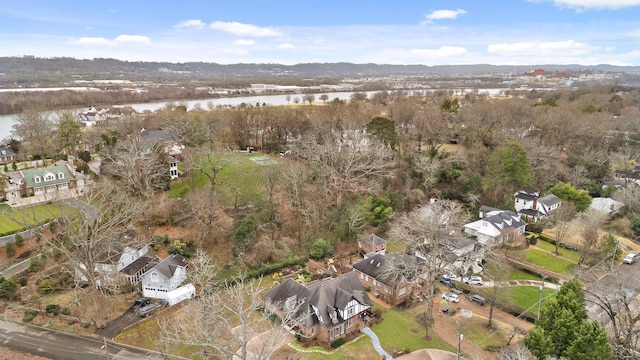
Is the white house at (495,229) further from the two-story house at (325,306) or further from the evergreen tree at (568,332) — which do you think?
the two-story house at (325,306)

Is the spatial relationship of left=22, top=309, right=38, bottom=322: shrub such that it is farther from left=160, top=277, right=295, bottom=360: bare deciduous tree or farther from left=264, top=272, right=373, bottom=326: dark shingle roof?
left=264, top=272, right=373, bottom=326: dark shingle roof

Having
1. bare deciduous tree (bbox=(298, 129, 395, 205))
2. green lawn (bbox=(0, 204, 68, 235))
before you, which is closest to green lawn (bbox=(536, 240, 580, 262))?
bare deciduous tree (bbox=(298, 129, 395, 205))

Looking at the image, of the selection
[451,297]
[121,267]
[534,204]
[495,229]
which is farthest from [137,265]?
[534,204]

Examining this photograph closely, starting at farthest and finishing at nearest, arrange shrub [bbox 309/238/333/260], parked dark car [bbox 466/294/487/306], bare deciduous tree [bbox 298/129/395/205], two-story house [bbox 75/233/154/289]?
bare deciduous tree [bbox 298/129/395/205] < shrub [bbox 309/238/333/260] < two-story house [bbox 75/233/154/289] < parked dark car [bbox 466/294/487/306]

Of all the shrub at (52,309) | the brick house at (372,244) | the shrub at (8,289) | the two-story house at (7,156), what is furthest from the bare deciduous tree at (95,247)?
the two-story house at (7,156)

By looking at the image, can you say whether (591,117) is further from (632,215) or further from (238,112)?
(238,112)

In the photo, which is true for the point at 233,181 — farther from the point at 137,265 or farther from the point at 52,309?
the point at 52,309

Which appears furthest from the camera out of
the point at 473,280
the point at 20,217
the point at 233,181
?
the point at 233,181
